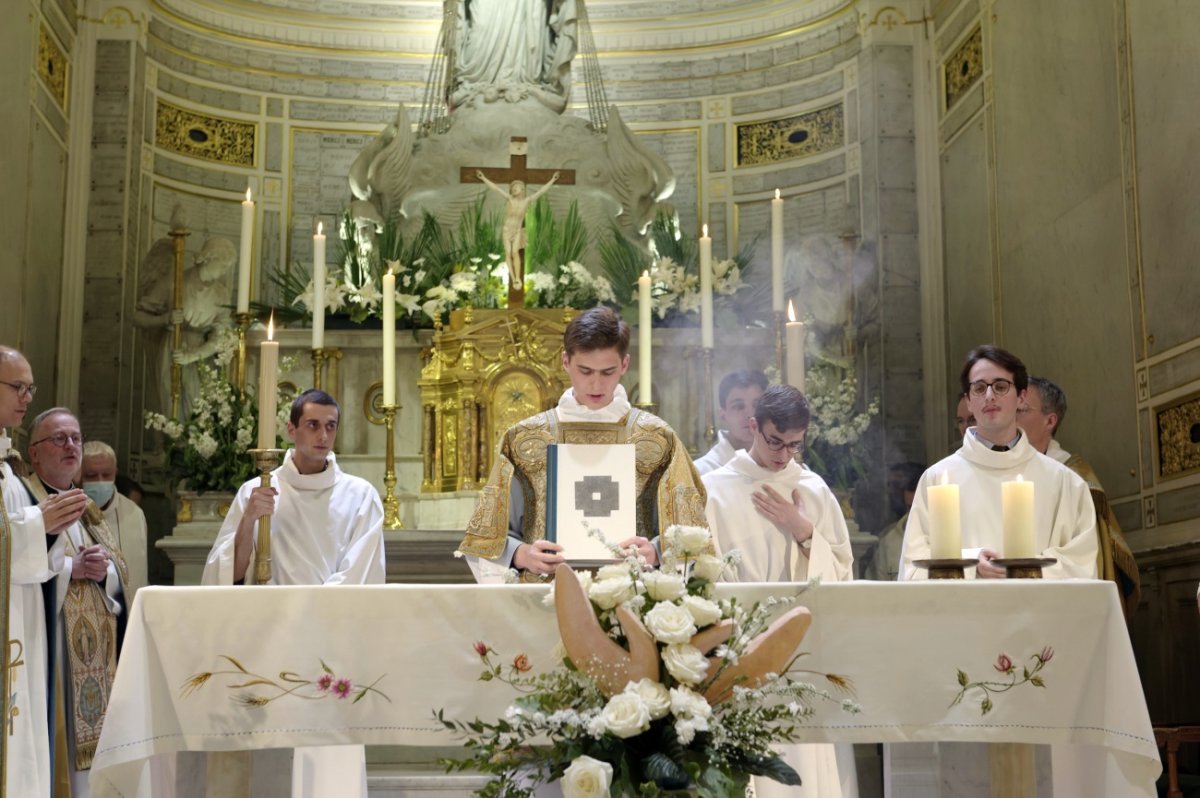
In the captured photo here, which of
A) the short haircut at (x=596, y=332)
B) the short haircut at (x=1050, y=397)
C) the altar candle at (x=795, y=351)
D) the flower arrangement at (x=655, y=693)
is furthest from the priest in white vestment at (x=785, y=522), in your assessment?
the flower arrangement at (x=655, y=693)

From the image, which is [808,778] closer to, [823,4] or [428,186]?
[428,186]

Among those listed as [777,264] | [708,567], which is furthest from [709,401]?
[708,567]

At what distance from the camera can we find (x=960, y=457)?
4.82 m

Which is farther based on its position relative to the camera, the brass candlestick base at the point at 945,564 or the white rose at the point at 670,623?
the brass candlestick base at the point at 945,564

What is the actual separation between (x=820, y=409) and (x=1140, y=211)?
187 centimetres

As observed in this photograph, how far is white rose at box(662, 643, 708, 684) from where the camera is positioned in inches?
112

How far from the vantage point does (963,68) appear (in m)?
9.65

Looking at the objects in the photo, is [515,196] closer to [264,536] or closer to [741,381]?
[741,381]

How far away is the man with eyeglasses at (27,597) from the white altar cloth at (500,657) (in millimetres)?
1502

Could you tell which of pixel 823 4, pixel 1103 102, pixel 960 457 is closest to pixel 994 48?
pixel 1103 102

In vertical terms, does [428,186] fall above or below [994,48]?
below

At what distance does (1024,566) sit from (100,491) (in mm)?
4549

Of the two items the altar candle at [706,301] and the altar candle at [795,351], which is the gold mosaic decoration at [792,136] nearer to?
the altar candle at [706,301]

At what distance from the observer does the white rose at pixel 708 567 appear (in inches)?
123
